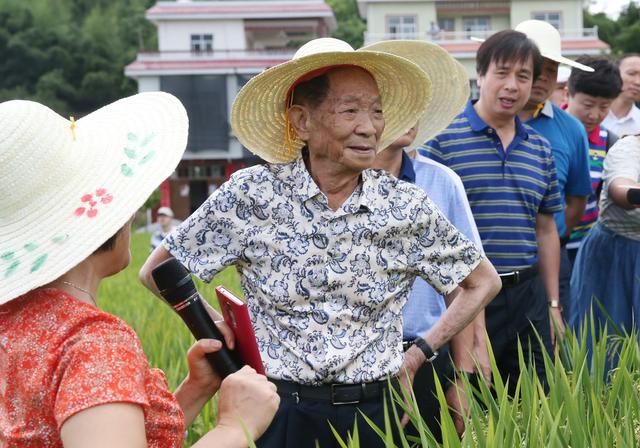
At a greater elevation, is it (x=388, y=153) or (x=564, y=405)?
(x=388, y=153)

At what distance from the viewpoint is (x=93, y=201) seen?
181cm

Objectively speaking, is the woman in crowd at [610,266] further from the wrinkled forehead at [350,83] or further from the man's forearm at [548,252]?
the wrinkled forehead at [350,83]

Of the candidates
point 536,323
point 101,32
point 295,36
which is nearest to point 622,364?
point 536,323

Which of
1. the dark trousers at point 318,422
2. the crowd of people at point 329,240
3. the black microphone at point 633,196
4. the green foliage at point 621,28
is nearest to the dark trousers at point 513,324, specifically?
the crowd of people at point 329,240

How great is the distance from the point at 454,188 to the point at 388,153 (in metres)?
0.22

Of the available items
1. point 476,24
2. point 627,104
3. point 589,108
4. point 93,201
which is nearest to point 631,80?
point 627,104

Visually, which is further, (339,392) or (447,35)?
(447,35)

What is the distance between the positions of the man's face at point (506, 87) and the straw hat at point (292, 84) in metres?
0.84

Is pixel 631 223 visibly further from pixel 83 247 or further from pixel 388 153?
pixel 83 247

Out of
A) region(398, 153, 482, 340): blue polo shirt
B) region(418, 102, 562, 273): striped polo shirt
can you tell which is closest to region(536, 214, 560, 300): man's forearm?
region(418, 102, 562, 273): striped polo shirt

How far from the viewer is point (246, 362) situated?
2156 millimetres

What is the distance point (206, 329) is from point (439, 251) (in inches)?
32.2

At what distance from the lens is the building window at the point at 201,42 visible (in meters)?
43.9

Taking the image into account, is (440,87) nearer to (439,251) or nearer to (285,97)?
(285,97)
